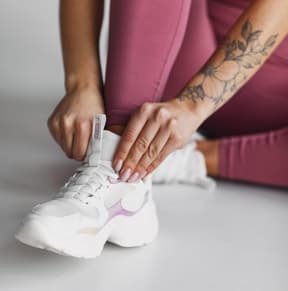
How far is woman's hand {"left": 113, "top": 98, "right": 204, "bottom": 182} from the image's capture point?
123cm

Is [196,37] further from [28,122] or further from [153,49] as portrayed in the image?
[28,122]

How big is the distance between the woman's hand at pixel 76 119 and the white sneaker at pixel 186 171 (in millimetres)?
285

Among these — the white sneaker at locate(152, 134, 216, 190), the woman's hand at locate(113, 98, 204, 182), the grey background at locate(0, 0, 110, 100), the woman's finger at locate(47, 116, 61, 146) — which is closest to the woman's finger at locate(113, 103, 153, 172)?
the woman's hand at locate(113, 98, 204, 182)

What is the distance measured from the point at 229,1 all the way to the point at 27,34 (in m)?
0.88

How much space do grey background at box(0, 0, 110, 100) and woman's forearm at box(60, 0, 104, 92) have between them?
2.56 ft

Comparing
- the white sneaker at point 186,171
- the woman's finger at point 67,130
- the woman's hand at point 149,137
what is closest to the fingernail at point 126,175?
the woman's hand at point 149,137

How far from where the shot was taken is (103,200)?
1.23 m

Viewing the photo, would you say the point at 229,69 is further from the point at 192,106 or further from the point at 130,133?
the point at 130,133

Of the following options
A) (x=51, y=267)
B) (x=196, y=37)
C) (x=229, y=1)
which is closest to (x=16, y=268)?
(x=51, y=267)

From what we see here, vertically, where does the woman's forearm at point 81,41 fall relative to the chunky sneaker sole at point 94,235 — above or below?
above

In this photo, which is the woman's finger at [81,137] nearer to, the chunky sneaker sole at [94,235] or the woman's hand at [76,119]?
the woman's hand at [76,119]

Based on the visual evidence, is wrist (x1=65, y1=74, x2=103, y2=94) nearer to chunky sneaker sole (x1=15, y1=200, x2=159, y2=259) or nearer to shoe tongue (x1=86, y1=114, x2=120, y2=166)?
shoe tongue (x1=86, y1=114, x2=120, y2=166)

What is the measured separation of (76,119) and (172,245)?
26 centimetres

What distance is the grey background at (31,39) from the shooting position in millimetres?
2213
